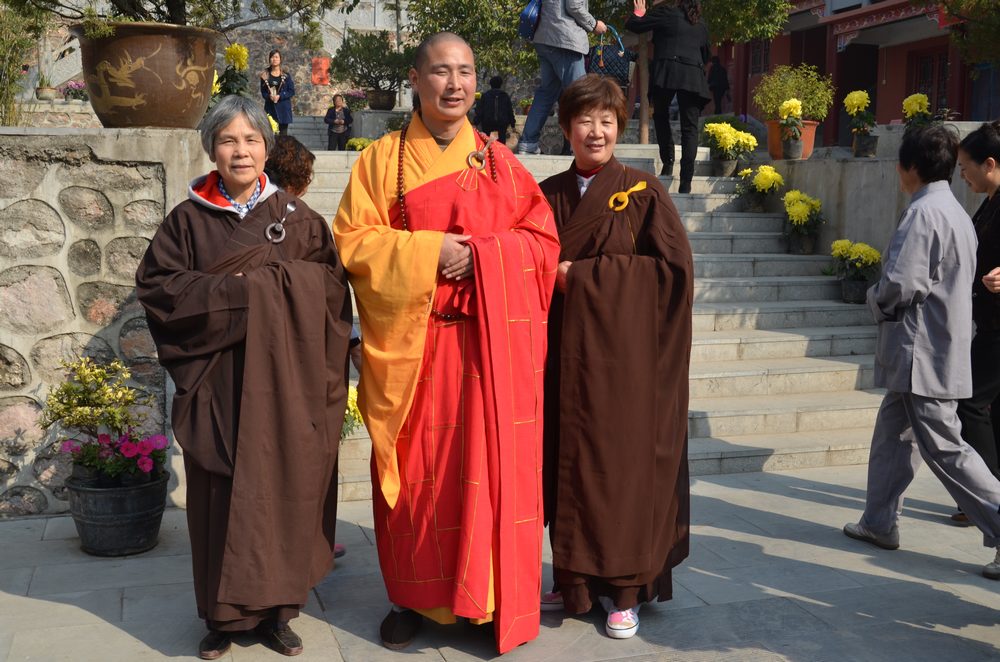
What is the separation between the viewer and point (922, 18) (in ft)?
56.3

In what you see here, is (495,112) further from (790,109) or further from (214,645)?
(214,645)

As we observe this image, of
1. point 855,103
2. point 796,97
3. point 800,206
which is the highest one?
point 796,97

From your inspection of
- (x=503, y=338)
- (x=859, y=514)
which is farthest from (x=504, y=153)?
(x=859, y=514)

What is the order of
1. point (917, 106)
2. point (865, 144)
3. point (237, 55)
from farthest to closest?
point (865, 144)
point (917, 106)
point (237, 55)

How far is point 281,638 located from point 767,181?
657 centimetres

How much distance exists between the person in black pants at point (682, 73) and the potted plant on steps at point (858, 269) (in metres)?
1.73

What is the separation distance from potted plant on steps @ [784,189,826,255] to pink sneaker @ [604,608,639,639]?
17.6 feet

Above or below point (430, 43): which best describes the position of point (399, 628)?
below

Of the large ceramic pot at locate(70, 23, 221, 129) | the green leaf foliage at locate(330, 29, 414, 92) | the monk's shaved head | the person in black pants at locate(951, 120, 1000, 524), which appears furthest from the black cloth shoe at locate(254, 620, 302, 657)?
the green leaf foliage at locate(330, 29, 414, 92)

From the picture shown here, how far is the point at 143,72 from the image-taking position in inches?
186

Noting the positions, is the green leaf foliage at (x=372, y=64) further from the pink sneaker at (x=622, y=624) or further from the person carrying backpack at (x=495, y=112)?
the pink sneaker at (x=622, y=624)

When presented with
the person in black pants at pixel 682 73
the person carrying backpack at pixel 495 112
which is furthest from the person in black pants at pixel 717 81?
the person in black pants at pixel 682 73

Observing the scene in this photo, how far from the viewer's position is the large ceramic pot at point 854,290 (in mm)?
7582

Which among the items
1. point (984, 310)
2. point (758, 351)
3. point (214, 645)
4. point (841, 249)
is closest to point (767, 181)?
point (841, 249)
